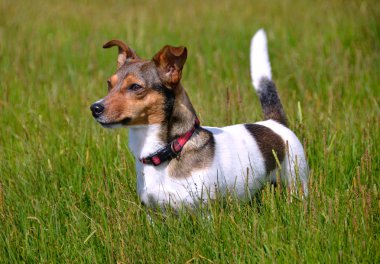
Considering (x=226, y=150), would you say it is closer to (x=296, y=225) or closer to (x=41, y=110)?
(x=296, y=225)

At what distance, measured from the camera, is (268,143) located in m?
4.74

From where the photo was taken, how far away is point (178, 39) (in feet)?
29.2

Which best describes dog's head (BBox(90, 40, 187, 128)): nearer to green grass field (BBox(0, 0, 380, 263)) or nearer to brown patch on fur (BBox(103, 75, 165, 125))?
brown patch on fur (BBox(103, 75, 165, 125))

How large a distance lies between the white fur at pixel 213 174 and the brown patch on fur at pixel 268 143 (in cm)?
5

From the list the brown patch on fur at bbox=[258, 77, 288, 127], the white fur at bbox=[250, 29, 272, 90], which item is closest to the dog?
the brown patch on fur at bbox=[258, 77, 288, 127]

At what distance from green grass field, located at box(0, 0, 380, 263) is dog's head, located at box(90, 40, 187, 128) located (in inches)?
18.3

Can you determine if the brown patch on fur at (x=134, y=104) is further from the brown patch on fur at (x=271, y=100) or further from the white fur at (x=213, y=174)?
the brown patch on fur at (x=271, y=100)

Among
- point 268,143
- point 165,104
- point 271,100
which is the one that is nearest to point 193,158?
point 165,104

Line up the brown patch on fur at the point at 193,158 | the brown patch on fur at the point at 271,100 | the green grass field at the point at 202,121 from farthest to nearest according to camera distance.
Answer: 1. the brown patch on fur at the point at 271,100
2. the brown patch on fur at the point at 193,158
3. the green grass field at the point at 202,121

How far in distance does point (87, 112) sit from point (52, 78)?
177 cm

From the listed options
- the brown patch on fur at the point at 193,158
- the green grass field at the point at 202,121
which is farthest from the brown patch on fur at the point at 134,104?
the green grass field at the point at 202,121

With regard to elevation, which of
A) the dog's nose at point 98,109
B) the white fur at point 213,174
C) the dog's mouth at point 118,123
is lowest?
the white fur at point 213,174

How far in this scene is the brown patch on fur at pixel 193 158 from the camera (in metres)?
4.19

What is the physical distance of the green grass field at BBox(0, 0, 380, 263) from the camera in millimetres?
3732
